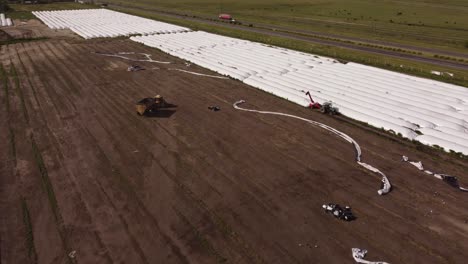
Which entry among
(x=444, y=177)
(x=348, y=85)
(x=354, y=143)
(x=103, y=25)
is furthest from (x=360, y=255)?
(x=103, y=25)

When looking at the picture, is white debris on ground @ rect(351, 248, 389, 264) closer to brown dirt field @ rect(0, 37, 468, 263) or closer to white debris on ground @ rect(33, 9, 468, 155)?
brown dirt field @ rect(0, 37, 468, 263)

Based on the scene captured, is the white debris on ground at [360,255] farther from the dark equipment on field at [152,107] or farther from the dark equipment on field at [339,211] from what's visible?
the dark equipment on field at [152,107]

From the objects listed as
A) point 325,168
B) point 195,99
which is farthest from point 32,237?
point 195,99

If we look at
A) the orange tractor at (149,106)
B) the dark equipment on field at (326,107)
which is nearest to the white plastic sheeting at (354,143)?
the dark equipment on field at (326,107)

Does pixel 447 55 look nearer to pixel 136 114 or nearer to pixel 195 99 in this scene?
pixel 195 99

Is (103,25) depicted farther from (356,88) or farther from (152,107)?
(356,88)
